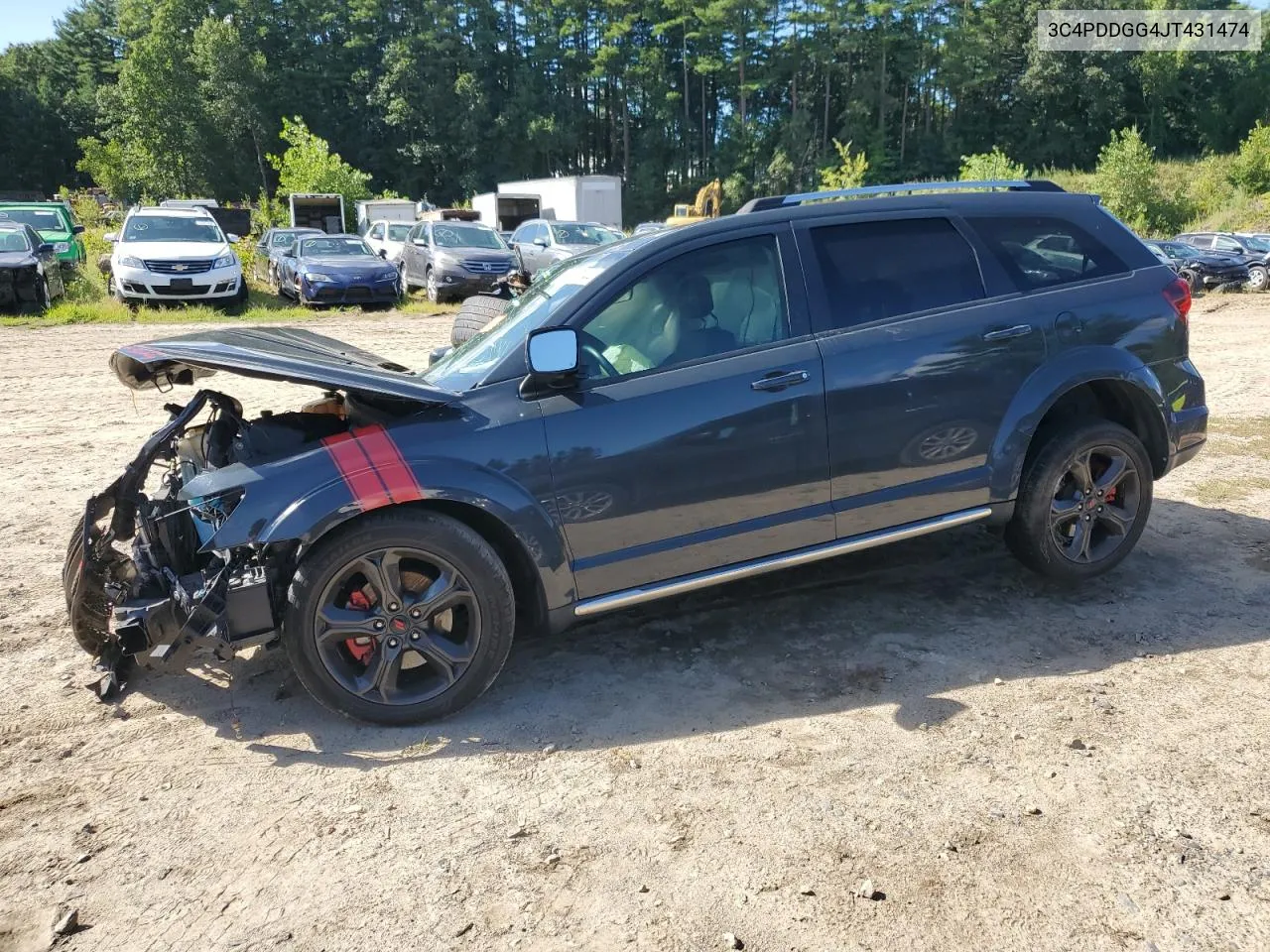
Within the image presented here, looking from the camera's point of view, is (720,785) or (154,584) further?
(154,584)

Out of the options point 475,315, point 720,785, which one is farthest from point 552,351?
point 475,315

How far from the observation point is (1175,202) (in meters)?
42.0

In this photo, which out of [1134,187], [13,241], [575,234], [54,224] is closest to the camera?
[13,241]

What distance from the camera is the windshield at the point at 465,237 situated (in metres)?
18.5

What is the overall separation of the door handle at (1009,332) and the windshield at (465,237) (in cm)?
1580

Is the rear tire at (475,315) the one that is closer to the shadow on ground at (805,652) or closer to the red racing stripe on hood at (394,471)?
the shadow on ground at (805,652)

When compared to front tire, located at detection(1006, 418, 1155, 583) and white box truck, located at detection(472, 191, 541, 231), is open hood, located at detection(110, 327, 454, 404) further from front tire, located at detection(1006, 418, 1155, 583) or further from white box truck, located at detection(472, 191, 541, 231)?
white box truck, located at detection(472, 191, 541, 231)

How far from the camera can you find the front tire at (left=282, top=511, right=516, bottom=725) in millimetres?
3152

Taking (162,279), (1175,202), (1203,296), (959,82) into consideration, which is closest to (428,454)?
(162,279)

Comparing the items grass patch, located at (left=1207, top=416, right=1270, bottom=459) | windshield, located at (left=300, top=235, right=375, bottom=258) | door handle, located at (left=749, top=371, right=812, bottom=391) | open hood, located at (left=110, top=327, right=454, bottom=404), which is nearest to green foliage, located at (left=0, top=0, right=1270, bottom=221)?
windshield, located at (left=300, top=235, right=375, bottom=258)

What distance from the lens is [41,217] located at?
1834 centimetres

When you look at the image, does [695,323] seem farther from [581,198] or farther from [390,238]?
[581,198]

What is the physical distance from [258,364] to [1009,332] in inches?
124

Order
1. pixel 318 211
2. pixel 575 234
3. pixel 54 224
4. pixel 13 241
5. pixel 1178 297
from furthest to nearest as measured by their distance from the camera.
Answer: pixel 318 211 → pixel 575 234 → pixel 54 224 → pixel 13 241 → pixel 1178 297
